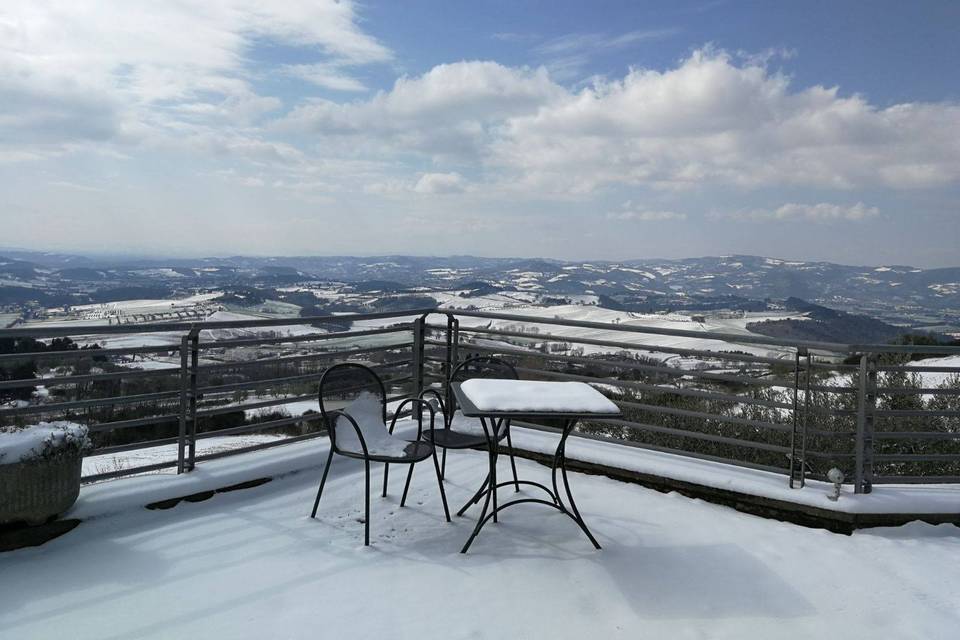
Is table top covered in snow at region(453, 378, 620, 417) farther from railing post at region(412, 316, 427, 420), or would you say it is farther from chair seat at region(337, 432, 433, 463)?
railing post at region(412, 316, 427, 420)

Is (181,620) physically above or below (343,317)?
below

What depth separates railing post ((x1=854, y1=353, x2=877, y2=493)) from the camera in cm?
384

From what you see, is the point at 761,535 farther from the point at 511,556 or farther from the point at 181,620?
the point at 181,620

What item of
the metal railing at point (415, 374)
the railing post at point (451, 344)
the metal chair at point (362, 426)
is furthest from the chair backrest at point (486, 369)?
the railing post at point (451, 344)

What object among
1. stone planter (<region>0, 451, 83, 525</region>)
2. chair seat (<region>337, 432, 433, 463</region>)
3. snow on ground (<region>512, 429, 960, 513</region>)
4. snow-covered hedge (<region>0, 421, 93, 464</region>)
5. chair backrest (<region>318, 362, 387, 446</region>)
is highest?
chair backrest (<region>318, 362, 387, 446</region>)

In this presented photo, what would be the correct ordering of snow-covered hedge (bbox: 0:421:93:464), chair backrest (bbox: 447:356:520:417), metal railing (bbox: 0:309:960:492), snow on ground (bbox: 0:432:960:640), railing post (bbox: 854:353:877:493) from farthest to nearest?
chair backrest (bbox: 447:356:520:417) < railing post (bbox: 854:353:877:493) < metal railing (bbox: 0:309:960:492) < snow-covered hedge (bbox: 0:421:93:464) < snow on ground (bbox: 0:432:960:640)

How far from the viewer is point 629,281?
30.0 meters

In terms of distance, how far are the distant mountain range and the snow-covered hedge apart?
21228mm

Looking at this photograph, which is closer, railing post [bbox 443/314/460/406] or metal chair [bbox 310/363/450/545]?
metal chair [bbox 310/363/450/545]

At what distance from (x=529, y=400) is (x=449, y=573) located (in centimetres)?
93

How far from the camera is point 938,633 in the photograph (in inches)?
101

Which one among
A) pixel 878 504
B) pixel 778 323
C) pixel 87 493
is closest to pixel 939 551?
pixel 878 504

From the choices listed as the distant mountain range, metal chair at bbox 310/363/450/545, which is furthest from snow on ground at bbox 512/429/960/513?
the distant mountain range

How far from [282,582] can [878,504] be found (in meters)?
3.42
